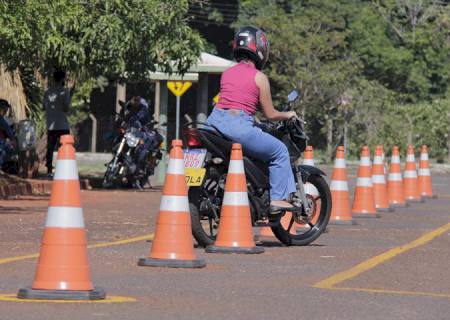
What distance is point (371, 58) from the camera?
53250mm

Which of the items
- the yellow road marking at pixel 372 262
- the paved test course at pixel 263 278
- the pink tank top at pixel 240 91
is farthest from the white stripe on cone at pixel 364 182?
the pink tank top at pixel 240 91

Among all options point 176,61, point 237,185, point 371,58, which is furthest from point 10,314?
point 371,58

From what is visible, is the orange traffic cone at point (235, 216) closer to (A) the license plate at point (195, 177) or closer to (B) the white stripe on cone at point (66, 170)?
(A) the license plate at point (195, 177)

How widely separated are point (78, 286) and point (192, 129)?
13.7 feet

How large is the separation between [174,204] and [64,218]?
2160 millimetres

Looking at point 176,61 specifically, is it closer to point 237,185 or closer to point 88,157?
point 237,185

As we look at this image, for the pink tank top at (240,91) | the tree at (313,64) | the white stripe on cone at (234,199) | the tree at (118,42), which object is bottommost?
the white stripe on cone at (234,199)

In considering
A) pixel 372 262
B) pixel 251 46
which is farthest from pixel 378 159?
pixel 372 262

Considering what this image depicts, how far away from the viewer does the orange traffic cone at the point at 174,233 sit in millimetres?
10477

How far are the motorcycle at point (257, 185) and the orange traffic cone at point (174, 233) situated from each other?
141 centimetres

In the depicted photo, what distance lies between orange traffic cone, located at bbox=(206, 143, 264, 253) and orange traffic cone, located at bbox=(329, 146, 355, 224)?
4519mm

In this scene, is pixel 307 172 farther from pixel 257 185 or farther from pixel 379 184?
pixel 379 184

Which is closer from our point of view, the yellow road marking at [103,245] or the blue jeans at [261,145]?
A: the yellow road marking at [103,245]

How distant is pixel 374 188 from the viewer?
65.6 ft
